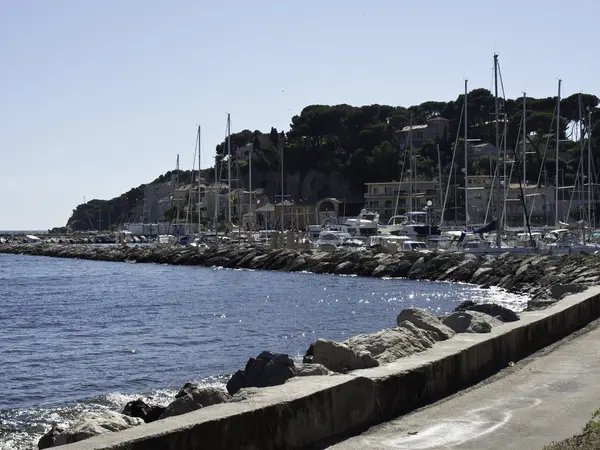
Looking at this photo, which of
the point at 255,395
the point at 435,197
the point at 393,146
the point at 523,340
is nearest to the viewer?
the point at 255,395

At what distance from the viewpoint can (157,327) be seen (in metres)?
27.1

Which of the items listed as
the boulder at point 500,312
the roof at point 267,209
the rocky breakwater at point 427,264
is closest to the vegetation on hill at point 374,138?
the roof at point 267,209

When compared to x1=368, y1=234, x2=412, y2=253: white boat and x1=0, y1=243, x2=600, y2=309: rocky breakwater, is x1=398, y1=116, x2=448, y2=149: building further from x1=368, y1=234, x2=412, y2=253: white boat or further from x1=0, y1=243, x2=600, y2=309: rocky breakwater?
x1=368, y1=234, x2=412, y2=253: white boat

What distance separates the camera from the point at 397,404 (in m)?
8.25

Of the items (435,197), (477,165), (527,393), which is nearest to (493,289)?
(527,393)

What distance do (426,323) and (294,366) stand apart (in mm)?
3012

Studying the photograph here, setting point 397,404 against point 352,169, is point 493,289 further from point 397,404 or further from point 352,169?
point 352,169

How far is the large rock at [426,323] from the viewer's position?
41.1 ft

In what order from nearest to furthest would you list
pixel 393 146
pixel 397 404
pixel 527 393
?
pixel 397 404, pixel 527 393, pixel 393 146

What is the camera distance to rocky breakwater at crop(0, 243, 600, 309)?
34812 millimetres

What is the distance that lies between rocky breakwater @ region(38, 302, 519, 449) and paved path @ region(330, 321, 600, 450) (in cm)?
111

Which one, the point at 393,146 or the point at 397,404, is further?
the point at 393,146

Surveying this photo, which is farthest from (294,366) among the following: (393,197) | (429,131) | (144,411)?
(429,131)

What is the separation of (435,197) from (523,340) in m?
87.4
